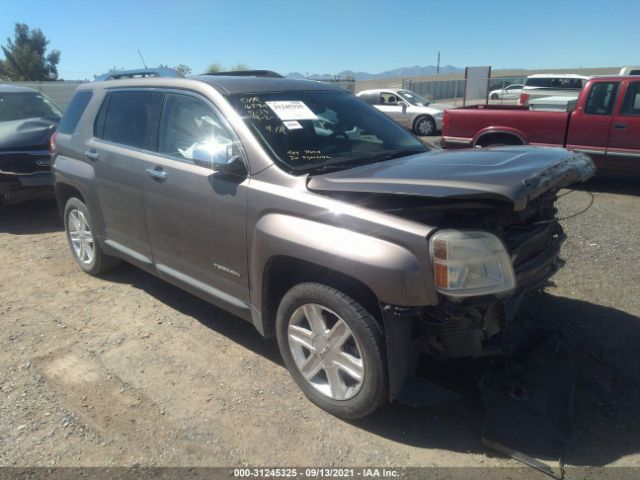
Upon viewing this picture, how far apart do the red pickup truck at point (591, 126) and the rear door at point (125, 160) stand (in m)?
6.37

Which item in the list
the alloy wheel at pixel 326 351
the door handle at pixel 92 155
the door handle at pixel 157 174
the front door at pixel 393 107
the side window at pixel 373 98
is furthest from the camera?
the side window at pixel 373 98

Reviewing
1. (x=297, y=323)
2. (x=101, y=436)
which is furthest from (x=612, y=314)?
(x=101, y=436)

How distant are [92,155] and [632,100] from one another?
7875mm

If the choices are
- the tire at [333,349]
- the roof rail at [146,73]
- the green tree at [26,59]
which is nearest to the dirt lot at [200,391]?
the tire at [333,349]

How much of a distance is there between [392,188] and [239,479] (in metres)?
1.62

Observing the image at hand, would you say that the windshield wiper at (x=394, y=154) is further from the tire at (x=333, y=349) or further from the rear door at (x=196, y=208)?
the tire at (x=333, y=349)

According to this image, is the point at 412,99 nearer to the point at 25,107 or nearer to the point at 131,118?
the point at 25,107

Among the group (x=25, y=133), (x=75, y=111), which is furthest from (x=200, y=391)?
(x=25, y=133)

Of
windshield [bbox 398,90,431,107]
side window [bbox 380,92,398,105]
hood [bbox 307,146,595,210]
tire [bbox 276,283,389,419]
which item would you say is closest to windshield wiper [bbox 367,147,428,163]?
hood [bbox 307,146,595,210]

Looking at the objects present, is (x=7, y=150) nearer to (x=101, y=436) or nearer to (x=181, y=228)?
(x=181, y=228)

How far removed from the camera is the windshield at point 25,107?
7844 mm

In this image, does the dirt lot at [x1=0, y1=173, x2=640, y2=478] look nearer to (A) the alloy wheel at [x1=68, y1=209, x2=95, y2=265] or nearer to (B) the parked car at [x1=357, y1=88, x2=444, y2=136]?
(A) the alloy wheel at [x1=68, y1=209, x2=95, y2=265]

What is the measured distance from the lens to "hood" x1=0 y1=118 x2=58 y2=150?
22.6ft

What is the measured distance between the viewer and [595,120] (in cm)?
802
